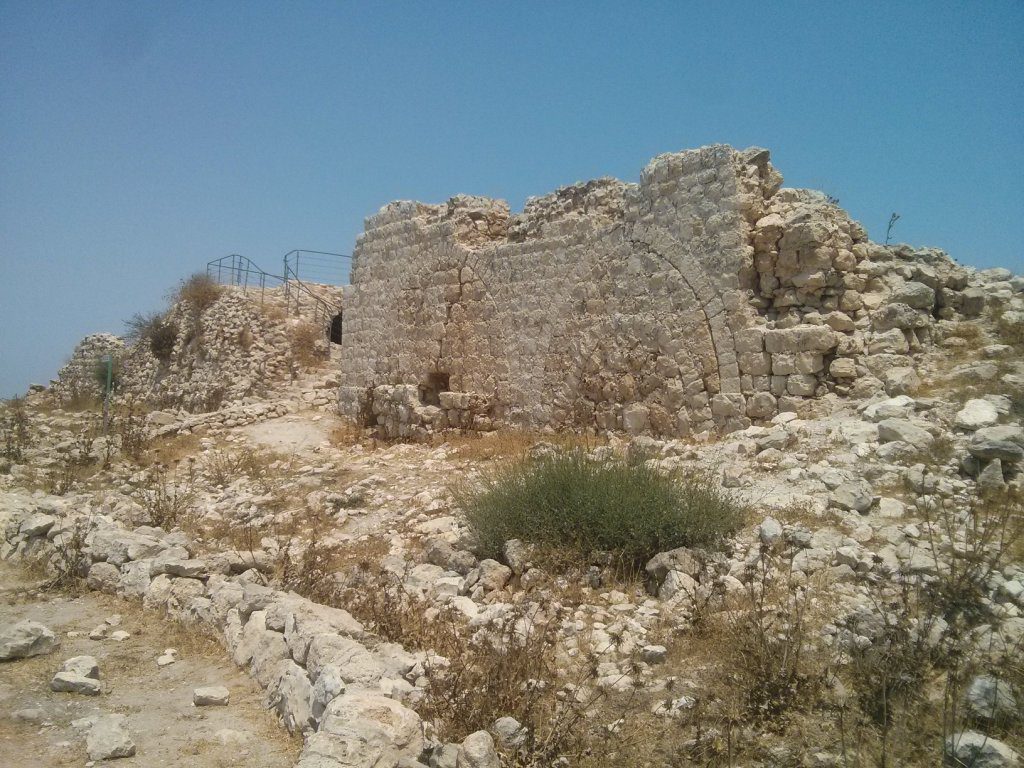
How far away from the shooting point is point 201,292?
18.3 m

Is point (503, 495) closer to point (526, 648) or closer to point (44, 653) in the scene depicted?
point (526, 648)

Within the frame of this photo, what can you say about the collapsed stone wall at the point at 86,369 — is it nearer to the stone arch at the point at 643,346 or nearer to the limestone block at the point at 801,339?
the stone arch at the point at 643,346

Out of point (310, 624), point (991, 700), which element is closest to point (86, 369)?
point (310, 624)

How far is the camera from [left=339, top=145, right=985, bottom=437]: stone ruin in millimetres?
7699

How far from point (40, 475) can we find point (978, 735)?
10.2 metres

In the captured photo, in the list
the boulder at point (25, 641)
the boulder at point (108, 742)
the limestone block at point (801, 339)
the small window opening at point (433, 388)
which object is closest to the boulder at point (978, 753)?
the boulder at point (108, 742)

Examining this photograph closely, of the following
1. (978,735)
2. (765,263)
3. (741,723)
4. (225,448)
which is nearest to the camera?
(978,735)

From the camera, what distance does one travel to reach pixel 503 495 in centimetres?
577

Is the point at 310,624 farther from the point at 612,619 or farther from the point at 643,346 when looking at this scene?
the point at 643,346

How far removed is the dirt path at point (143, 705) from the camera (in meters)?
3.25

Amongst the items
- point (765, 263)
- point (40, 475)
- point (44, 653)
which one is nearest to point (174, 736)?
→ point (44, 653)

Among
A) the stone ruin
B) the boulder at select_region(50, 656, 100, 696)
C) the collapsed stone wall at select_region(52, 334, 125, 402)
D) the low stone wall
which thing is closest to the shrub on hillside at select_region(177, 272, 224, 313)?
the collapsed stone wall at select_region(52, 334, 125, 402)

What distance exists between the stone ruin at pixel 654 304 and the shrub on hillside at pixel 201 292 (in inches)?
314

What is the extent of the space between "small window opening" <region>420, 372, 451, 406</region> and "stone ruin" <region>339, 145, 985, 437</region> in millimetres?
20
